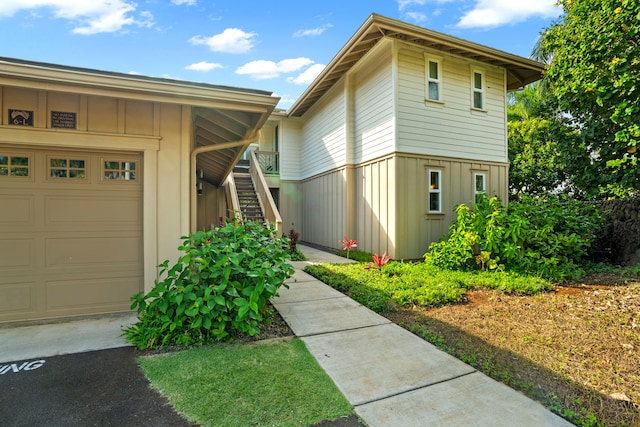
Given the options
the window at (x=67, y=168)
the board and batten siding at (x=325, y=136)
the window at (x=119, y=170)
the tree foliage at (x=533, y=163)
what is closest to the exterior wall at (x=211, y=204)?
the board and batten siding at (x=325, y=136)

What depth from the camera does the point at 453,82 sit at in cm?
880

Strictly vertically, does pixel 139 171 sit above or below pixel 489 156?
below

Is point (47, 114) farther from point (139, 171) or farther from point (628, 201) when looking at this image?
point (628, 201)

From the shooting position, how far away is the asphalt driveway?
6.77 ft

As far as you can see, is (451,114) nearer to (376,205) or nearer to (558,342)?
(376,205)

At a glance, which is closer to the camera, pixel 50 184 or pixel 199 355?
pixel 199 355

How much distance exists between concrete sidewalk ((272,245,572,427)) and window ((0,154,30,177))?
3.51 m

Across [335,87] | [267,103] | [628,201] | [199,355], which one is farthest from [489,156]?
[199,355]

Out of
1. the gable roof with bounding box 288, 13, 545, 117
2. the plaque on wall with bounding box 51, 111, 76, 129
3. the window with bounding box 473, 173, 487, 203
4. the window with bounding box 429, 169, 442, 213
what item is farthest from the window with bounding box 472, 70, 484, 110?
the plaque on wall with bounding box 51, 111, 76, 129

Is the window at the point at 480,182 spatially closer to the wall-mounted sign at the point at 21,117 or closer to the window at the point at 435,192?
the window at the point at 435,192

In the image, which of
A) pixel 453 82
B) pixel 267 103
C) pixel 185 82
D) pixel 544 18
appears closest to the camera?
pixel 185 82

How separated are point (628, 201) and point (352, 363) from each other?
8.51 meters

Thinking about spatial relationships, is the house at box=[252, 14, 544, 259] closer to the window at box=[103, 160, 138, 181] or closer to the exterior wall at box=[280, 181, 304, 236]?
the exterior wall at box=[280, 181, 304, 236]

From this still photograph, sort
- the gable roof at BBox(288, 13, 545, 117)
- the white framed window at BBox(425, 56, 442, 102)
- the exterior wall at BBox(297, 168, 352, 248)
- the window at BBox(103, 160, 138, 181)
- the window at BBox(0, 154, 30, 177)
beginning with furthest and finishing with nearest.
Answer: the exterior wall at BBox(297, 168, 352, 248) < the white framed window at BBox(425, 56, 442, 102) < the gable roof at BBox(288, 13, 545, 117) < the window at BBox(103, 160, 138, 181) < the window at BBox(0, 154, 30, 177)
